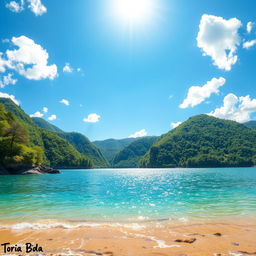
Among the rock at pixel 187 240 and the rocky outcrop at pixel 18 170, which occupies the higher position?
the rock at pixel 187 240

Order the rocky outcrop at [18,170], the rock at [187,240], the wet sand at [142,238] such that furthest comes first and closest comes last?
the rocky outcrop at [18,170] < the rock at [187,240] < the wet sand at [142,238]

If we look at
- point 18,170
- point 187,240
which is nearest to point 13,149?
point 18,170

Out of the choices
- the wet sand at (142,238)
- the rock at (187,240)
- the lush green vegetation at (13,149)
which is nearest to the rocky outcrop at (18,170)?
the lush green vegetation at (13,149)

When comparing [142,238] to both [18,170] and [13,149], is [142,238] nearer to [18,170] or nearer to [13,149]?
[18,170]

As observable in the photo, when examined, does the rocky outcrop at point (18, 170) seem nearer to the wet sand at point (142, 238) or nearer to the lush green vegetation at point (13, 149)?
the lush green vegetation at point (13, 149)

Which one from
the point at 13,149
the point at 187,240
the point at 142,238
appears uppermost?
the point at 13,149

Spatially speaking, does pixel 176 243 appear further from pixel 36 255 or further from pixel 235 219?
pixel 235 219

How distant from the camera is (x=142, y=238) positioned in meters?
10.2

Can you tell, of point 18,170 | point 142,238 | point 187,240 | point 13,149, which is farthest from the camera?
point 13,149

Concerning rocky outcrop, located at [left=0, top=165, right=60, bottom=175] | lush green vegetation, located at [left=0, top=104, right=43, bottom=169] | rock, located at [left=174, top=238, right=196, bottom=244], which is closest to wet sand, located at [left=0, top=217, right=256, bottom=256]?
rock, located at [left=174, top=238, right=196, bottom=244]

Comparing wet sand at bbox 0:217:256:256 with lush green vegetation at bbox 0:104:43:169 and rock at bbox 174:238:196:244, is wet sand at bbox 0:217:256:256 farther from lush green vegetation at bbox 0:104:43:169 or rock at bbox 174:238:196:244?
lush green vegetation at bbox 0:104:43:169

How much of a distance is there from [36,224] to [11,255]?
562 cm

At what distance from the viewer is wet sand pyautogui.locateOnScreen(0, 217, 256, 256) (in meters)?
8.27

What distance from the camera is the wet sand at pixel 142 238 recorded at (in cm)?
827
